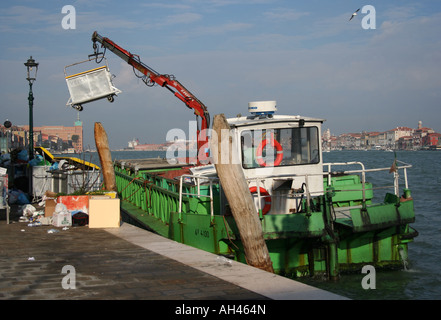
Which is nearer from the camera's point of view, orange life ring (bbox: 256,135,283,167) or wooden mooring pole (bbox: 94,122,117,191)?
orange life ring (bbox: 256,135,283,167)

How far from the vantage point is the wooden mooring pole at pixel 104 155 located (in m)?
16.2

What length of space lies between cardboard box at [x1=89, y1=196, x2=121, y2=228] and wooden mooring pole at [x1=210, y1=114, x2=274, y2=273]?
442 cm

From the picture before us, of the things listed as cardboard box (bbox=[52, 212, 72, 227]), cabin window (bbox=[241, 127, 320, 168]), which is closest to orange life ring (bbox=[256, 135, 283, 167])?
cabin window (bbox=[241, 127, 320, 168])

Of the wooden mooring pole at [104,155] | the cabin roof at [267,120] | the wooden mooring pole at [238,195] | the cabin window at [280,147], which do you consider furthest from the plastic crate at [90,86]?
the wooden mooring pole at [238,195]

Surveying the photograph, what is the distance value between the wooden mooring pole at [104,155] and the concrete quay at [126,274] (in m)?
4.99

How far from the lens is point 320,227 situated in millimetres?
10797

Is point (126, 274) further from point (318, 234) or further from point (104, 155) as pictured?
point (104, 155)

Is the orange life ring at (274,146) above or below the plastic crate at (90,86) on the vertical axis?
below

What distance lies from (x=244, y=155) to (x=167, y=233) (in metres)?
3.91

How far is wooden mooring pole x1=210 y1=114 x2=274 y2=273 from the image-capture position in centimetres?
922

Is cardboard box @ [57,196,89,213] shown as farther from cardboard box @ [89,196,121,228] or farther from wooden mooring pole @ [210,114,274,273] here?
wooden mooring pole @ [210,114,274,273]

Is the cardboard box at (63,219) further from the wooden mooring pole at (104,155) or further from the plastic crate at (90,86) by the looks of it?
the plastic crate at (90,86)
